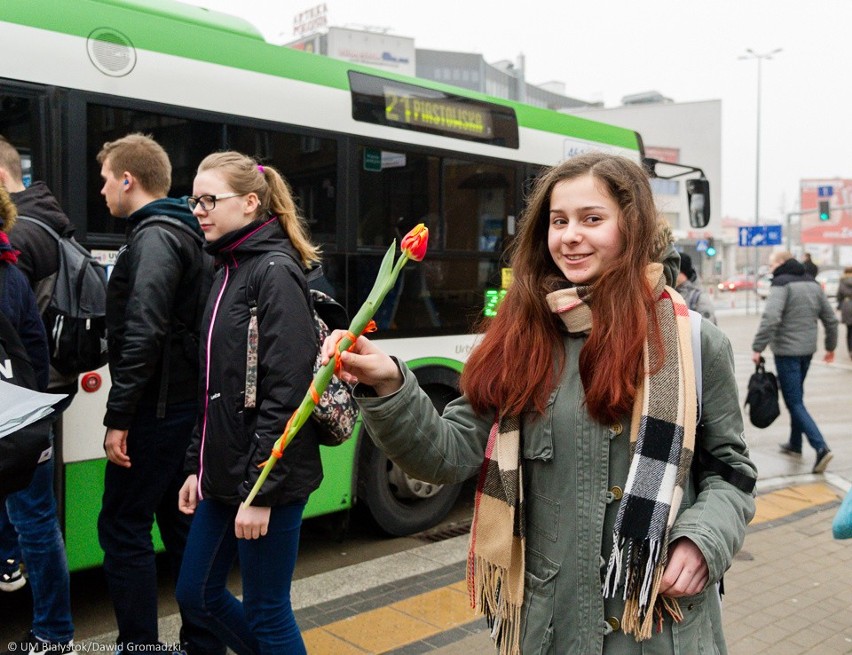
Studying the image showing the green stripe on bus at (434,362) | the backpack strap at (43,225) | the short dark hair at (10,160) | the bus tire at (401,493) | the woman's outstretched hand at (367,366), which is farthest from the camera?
the green stripe on bus at (434,362)

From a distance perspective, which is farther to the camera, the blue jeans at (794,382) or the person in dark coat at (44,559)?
the blue jeans at (794,382)

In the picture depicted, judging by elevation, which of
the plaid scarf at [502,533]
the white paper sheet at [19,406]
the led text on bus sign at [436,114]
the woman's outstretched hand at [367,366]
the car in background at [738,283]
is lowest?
the plaid scarf at [502,533]

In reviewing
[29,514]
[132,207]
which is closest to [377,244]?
[132,207]

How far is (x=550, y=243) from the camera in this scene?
6.47 feet

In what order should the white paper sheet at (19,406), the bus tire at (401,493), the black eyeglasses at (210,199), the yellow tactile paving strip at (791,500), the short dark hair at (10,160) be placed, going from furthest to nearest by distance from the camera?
the yellow tactile paving strip at (791,500)
the bus tire at (401,493)
the short dark hair at (10,160)
the black eyeglasses at (210,199)
the white paper sheet at (19,406)

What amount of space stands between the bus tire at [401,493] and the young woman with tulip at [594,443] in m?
3.10

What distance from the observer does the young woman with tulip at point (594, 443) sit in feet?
5.81

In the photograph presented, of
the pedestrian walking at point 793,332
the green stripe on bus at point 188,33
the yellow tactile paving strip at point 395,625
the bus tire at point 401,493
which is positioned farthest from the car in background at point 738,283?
the yellow tactile paving strip at point 395,625

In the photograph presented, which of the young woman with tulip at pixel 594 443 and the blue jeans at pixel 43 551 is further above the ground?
the young woman with tulip at pixel 594 443

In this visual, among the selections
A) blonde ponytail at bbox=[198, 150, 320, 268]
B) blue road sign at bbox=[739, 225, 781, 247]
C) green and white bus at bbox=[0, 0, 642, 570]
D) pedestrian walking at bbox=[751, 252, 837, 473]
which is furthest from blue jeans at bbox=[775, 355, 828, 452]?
blue road sign at bbox=[739, 225, 781, 247]

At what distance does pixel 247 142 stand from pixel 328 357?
120 inches

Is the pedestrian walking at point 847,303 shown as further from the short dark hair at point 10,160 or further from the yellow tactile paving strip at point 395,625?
the short dark hair at point 10,160

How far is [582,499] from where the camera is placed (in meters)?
1.84

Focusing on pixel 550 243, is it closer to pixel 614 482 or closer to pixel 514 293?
pixel 514 293
